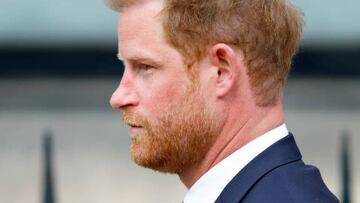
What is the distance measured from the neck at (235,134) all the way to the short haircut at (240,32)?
0.02 m

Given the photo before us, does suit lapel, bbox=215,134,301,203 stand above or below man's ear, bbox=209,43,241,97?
below

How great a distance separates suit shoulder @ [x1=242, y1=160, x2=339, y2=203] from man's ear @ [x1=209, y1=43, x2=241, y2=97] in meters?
0.16

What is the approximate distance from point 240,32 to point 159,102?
18 centimetres

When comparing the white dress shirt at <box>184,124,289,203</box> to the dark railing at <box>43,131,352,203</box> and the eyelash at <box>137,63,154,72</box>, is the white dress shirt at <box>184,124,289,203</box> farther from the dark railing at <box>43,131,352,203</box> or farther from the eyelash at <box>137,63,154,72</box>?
the dark railing at <box>43,131,352,203</box>

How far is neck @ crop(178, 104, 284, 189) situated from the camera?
220 centimetres

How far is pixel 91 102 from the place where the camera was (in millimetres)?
5176

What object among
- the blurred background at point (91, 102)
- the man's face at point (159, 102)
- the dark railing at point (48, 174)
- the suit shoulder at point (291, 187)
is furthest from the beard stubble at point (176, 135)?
the dark railing at point (48, 174)

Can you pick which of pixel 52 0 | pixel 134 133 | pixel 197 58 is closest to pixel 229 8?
pixel 197 58

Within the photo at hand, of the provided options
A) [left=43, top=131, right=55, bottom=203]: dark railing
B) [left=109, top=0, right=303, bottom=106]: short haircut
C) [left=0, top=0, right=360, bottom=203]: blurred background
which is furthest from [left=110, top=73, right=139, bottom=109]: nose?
[left=43, top=131, right=55, bottom=203]: dark railing

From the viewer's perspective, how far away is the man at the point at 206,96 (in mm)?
2180

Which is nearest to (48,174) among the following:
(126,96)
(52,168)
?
(52,168)

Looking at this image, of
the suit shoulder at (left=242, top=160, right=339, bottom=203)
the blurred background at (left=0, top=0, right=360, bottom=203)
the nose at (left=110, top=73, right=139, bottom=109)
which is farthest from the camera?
the blurred background at (left=0, top=0, right=360, bottom=203)

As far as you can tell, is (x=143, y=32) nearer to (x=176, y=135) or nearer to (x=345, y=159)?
(x=176, y=135)

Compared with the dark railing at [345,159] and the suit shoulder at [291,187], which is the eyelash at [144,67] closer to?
the suit shoulder at [291,187]
